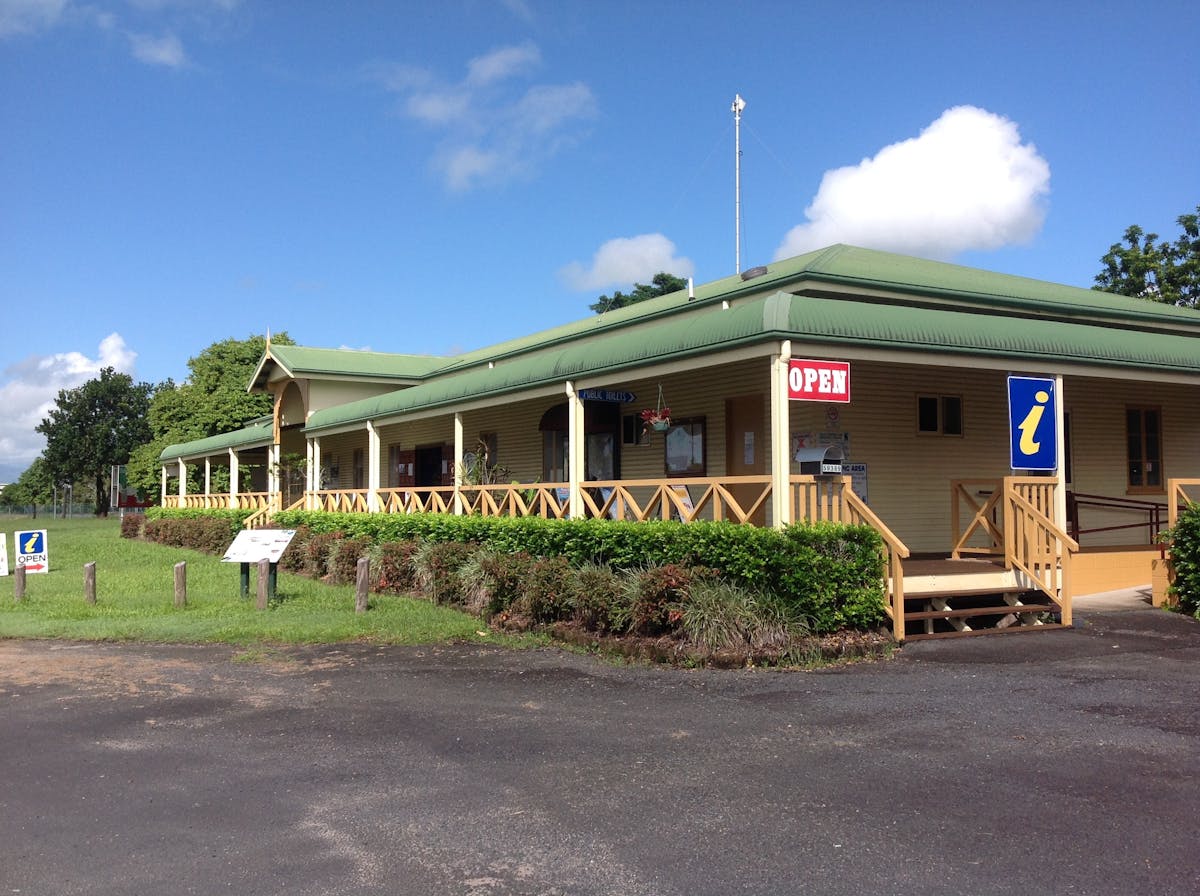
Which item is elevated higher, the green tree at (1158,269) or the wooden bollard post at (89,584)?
the green tree at (1158,269)

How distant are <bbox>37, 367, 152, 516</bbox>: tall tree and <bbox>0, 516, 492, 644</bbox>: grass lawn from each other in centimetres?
6225

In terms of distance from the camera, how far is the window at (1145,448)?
16.8 meters

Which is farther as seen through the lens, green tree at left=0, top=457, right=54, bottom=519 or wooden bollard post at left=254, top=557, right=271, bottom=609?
green tree at left=0, top=457, right=54, bottom=519

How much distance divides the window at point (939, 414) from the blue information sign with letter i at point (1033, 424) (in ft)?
11.0

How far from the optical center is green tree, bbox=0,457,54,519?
78.1 m

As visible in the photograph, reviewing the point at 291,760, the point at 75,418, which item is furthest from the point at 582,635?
the point at 75,418

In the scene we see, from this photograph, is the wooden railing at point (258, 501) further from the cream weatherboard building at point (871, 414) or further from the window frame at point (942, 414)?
the window frame at point (942, 414)

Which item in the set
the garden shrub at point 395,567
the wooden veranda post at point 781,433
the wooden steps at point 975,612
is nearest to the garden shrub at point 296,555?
the garden shrub at point 395,567

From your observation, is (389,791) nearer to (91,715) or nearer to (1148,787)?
(91,715)

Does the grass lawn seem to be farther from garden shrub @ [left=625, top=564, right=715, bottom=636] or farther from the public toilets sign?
garden shrub @ [left=625, top=564, right=715, bottom=636]

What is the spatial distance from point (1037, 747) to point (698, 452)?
32.2 ft

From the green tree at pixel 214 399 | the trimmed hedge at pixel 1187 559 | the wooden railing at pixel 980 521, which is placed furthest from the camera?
the green tree at pixel 214 399

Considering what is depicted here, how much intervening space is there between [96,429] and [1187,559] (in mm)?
77672

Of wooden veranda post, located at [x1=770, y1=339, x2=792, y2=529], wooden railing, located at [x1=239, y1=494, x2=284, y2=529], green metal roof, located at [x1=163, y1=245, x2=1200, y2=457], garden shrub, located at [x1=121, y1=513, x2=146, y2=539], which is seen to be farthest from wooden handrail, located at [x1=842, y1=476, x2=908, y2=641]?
garden shrub, located at [x1=121, y1=513, x2=146, y2=539]
